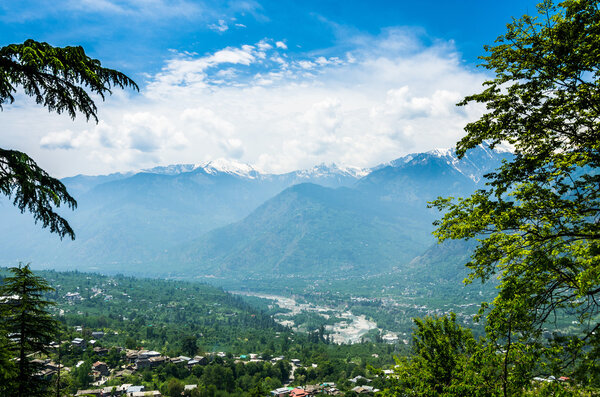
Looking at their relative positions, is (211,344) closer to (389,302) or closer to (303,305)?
(303,305)

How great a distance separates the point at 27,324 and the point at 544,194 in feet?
50.3

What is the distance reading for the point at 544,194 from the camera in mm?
7957

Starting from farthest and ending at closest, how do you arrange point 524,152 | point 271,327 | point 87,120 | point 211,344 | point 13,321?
point 271,327 < point 211,344 < point 13,321 < point 524,152 < point 87,120

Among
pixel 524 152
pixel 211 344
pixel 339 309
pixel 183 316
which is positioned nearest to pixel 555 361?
pixel 524 152

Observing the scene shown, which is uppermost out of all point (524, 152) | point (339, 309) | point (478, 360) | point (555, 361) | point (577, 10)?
point (577, 10)

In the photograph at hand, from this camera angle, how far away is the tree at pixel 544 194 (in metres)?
7.37

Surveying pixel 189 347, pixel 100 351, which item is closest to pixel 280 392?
pixel 189 347

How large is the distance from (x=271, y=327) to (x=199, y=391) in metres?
80.8

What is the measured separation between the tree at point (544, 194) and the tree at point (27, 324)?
42.7ft

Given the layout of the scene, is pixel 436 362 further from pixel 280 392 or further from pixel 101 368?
pixel 101 368

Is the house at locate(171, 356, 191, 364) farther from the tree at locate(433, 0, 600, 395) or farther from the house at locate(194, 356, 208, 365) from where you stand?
the tree at locate(433, 0, 600, 395)

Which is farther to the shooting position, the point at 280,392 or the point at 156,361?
the point at 156,361

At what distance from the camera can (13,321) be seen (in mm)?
11359

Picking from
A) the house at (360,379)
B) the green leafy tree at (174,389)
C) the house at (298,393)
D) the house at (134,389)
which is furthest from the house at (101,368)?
the house at (360,379)
